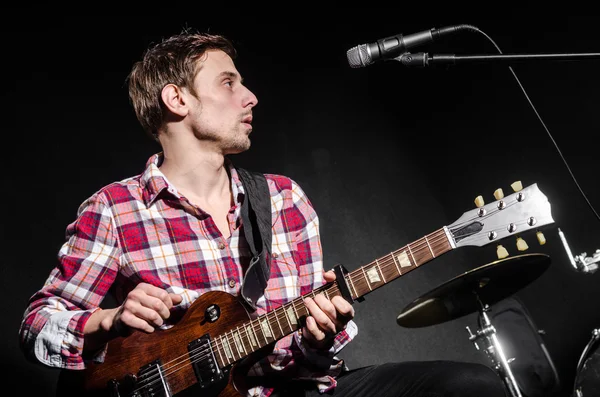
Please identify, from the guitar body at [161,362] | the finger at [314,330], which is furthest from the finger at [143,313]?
the finger at [314,330]

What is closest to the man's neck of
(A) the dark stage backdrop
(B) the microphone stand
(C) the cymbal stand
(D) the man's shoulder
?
(D) the man's shoulder

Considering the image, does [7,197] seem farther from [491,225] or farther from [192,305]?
[491,225]

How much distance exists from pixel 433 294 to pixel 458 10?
2.01 meters

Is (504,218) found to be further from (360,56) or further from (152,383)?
(152,383)

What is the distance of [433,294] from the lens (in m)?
2.60

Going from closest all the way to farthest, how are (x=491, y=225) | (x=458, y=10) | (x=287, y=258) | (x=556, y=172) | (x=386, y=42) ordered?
(x=386, y=42), (x=491, y=225), (x=287, y=258), (x=556, y=172), (x=458, y=10)

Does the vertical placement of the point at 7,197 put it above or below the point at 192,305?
above

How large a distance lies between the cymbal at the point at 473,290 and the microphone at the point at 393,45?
1155 millimetres

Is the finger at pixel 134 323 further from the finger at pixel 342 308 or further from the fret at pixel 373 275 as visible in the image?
the fret at pixel 373 275

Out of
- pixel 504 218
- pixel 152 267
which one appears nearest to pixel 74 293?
pixel 152 267

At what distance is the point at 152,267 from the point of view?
214cm

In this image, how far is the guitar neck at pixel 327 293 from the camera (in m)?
1.89

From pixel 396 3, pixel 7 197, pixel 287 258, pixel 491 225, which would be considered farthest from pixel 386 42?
pixel 396 3

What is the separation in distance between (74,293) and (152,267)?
300mm
